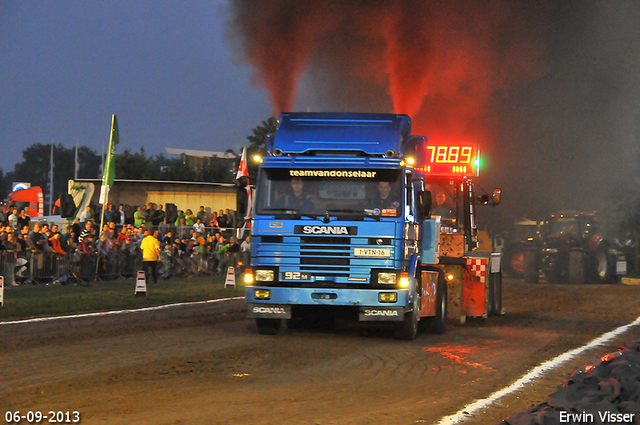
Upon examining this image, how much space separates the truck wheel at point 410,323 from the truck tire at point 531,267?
65.4 feet

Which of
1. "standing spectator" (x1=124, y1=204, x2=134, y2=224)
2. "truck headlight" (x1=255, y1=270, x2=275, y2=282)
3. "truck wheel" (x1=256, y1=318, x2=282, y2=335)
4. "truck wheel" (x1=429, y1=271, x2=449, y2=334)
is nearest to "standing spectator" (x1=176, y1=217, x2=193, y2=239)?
"standing spectator" (x1=124, y1=204, x2=134, y2=224)

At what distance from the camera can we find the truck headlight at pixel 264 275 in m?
12.7

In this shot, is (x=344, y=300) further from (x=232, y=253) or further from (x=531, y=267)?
(x=531, y=267)

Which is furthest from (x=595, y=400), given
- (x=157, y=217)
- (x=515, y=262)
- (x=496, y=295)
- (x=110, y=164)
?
(x=515, y=262)

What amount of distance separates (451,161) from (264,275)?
577cm

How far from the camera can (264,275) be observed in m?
12.7

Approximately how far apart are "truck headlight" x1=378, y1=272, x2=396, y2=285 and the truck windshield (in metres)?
0.89

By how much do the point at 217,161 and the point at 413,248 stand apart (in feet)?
175

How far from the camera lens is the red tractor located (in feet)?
105

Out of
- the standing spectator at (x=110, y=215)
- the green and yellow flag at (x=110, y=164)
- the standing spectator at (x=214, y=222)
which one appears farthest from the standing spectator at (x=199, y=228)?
the green and yellow flag at (x=110, y=164)

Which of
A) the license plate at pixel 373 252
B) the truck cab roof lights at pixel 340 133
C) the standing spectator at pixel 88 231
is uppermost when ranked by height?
the truck cab roof lights at pixel 340 133

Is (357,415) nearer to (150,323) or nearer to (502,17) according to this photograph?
(150,323)

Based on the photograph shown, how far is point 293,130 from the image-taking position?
43.3ft

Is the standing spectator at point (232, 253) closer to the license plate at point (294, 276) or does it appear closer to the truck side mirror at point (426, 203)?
the truck side mirror at point (426, 203)
